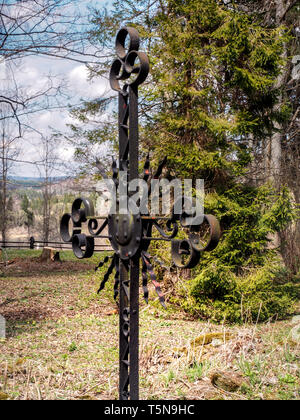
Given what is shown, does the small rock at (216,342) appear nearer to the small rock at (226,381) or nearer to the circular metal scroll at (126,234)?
the small rock at (226,381)

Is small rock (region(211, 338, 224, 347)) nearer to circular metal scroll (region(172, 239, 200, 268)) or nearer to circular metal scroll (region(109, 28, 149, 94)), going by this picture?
circular metal scroll (region(172, 239, 200, 268))

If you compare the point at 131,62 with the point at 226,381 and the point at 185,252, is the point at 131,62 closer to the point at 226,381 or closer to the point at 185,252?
the point at 185,252

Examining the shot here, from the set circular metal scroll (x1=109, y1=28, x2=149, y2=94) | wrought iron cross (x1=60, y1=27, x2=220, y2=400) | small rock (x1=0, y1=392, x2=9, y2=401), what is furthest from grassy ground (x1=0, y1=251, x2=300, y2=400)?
circular metal scroll (x1=109, y1=28, x2=149, y2=94)

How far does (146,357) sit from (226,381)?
1054 millimetres

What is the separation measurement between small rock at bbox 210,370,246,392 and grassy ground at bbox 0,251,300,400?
0.01 meters

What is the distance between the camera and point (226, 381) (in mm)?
3037

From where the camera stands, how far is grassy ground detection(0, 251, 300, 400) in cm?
305

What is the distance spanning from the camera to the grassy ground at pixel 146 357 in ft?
10.0

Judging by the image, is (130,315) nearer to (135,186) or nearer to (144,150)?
(135,186)

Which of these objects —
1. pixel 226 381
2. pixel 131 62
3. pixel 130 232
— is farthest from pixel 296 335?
pixel 131 62

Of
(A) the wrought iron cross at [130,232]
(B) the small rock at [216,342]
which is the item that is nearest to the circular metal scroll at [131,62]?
(A) the wrought iron cross at [130,232]

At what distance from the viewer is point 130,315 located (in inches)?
84.1

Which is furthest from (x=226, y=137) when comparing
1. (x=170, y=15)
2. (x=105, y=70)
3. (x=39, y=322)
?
(x=39, y=322)

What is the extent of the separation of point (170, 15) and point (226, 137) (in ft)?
8.89
